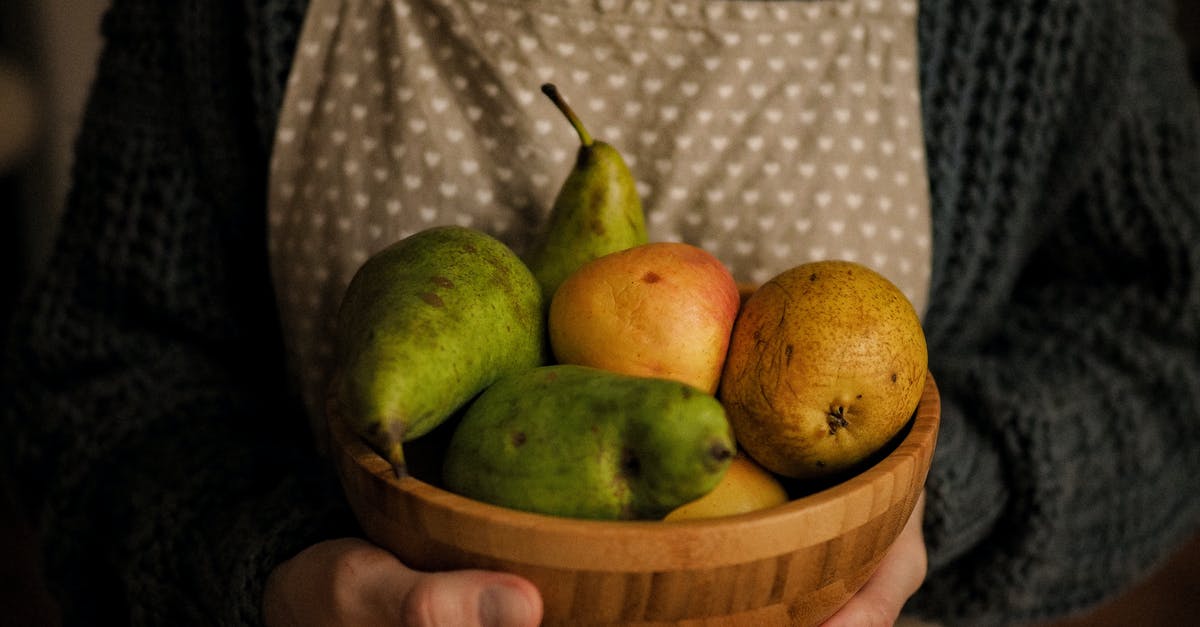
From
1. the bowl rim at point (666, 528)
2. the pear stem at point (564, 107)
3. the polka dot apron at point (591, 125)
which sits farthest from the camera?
the polka dot apron at point (591, 125)

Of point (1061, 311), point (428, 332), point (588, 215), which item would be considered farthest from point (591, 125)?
point (1061, 311)

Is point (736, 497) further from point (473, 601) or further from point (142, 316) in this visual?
point (142, 316)

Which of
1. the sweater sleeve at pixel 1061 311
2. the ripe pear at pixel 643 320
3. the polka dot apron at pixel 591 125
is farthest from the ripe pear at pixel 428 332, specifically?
the sweater sleeve at pixel 1061 311

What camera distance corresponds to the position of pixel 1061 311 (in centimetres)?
67

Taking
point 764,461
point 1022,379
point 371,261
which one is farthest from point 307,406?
point 1022,379

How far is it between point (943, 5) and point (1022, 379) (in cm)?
24

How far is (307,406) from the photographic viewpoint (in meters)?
0.58

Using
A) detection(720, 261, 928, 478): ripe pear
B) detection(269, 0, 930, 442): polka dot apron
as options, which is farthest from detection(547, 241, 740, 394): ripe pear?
detection(269, 0, 930, 442): polka dot apron

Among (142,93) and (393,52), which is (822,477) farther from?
(142,93)

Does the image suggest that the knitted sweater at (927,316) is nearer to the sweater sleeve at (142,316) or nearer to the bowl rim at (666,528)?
the sweater sleeve at (142,316)

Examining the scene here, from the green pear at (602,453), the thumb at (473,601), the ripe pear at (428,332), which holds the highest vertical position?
the ripe pear at (428,332)

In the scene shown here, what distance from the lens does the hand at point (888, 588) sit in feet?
1.28

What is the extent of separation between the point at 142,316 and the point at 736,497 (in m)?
0.42

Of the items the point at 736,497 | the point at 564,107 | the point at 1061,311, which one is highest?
the point at 564,107
